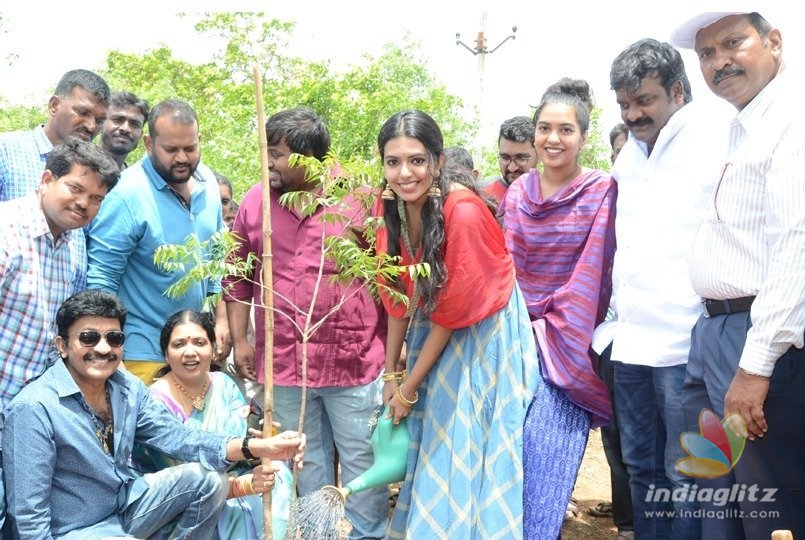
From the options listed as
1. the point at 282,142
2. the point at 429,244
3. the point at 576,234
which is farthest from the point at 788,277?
the point at 282,142

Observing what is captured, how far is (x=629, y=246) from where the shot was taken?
3.46 meters

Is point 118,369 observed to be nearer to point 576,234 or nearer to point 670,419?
point 576,234

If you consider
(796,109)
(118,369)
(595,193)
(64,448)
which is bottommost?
(64,448)

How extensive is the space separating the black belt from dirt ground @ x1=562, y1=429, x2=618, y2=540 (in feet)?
6.85

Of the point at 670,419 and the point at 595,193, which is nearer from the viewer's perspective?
the point at 670,419

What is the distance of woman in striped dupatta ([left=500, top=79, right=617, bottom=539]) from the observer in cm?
339

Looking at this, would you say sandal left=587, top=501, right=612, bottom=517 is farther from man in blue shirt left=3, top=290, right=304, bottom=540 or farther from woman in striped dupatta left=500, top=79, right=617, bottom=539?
man in blue shirt left=3, top=290, right=304, bottom=540

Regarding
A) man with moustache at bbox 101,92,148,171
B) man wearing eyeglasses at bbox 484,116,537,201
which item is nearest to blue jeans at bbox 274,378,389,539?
man wearing eyeglasses at bbox 484,116,537,201

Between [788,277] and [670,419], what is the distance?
929 millimetres

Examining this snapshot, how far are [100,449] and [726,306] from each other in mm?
2575

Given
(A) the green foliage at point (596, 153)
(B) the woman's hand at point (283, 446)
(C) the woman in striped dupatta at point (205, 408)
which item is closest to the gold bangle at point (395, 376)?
(B) the woman's hand at point (283, 446)

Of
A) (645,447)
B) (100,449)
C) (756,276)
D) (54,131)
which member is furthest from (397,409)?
(54,131)

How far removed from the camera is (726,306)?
2941 millimetres

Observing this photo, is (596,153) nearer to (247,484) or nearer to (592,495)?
(592,495)
